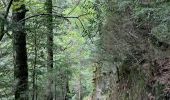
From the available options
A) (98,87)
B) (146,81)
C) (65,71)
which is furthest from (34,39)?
(98,87)

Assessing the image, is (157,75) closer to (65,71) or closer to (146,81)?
(146,81)

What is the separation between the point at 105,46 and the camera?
439 inches

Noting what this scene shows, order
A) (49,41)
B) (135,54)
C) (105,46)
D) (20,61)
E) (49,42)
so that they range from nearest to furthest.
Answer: (20,61) → (49,42) → (49,41) → (135,54) → (105,46)

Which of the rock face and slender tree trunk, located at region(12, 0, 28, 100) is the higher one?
slender tree trunk, located at region(12, 0, 28, 100)

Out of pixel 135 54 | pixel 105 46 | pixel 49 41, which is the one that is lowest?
pixel 105 46

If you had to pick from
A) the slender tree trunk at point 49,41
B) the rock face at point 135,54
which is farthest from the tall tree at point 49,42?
the rock face at point 135,54

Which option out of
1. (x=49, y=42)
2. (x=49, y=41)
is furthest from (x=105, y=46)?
(x=49, y=42)

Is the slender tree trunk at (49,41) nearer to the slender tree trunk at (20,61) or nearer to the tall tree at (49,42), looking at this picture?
the tall tree at (49,42)

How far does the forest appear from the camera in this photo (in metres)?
6.84

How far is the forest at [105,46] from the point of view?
22.5 feet

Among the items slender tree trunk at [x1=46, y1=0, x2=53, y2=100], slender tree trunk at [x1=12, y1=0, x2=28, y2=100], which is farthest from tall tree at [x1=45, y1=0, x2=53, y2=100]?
slender tree trunk at [x1=12, y1=0, x2=28, y2=100]

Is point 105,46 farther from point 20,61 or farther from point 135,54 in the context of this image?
point 20,61

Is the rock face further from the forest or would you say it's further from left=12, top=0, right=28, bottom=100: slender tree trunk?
left=12, top=0, right=28, bottom=100: slender tree trunk

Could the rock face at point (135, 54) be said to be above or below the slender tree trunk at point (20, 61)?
below
